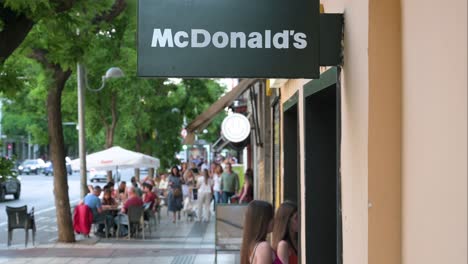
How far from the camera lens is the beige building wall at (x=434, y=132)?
109 inches

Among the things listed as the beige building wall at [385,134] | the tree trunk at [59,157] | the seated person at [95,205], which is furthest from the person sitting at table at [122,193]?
the beige building wall at [385,134]

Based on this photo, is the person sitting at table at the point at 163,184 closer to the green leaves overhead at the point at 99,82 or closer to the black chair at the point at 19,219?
the green leaves overhead at the point at 99,82

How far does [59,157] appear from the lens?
1744 cm

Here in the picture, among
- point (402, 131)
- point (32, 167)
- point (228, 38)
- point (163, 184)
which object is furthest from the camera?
point (32, 167)

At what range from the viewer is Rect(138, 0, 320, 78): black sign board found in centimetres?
404

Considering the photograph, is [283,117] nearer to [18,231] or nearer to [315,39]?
[315,39]

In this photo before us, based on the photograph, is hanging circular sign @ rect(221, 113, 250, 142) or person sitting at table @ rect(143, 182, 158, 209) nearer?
hanging circular sign @ rect(221, 113, 250, 142)

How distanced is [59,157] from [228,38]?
14022 millimetres

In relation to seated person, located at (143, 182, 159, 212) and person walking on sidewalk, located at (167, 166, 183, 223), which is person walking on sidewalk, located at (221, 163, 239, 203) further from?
person walking on sidewalk, located at (167, 166, 183, 223)

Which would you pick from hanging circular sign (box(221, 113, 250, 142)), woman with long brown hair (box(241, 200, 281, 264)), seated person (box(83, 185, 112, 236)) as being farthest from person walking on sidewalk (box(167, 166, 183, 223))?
woman with long brown hair (box(241, 200, 281, 264))

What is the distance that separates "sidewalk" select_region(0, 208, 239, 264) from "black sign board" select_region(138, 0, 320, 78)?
10103 mm

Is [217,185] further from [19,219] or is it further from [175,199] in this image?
[19,219]

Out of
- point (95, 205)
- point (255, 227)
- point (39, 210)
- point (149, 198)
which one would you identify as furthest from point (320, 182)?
point (39, 210)

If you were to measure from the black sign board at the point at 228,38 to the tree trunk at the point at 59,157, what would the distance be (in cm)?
1349
